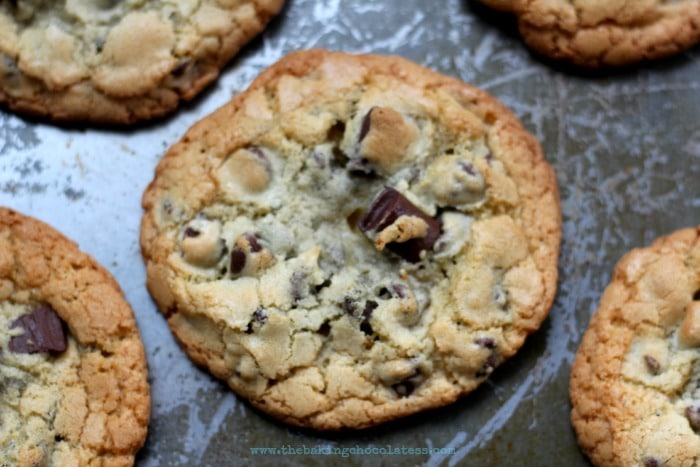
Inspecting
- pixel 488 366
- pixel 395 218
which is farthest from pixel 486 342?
pixel 395 218

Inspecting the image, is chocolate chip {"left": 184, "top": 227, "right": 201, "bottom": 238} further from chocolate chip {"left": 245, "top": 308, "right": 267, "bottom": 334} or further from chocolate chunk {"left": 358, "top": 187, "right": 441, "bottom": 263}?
chocolate chunk {"left": 358, "top": 187, "right": 441, "bottom": 263}

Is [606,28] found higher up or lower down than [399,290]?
higher up

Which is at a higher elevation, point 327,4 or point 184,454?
point 327,4

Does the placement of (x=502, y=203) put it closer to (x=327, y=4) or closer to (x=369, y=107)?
(x=369, y=107)

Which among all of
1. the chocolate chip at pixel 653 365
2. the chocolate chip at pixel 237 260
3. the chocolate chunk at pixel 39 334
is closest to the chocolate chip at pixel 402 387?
the chocolate chip at pixel 237 260

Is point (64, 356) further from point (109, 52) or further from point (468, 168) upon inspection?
point (468, 168)

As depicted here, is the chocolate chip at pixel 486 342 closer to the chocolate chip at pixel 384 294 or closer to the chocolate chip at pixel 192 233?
the chocolate chip at pixel 384 294

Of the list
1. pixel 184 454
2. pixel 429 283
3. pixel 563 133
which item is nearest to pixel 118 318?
pixel 184 454
